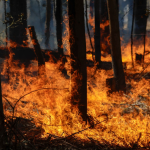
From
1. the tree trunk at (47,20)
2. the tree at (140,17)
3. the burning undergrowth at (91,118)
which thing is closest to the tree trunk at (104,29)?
the tree at (140,17)

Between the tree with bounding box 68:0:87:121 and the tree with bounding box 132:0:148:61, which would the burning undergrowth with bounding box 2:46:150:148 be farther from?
the tree with bounding box 132:0:148:61

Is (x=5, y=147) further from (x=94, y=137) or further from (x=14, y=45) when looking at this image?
(x=14, y=45)

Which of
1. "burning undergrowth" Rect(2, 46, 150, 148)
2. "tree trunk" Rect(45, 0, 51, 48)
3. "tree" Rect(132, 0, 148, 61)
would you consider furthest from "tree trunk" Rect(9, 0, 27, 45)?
"tree" Rect(132, 0, 148, 61)

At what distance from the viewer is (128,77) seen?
10680 mm

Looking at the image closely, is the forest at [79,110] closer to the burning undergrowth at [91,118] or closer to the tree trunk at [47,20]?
the burning undergrowth at [91,118]

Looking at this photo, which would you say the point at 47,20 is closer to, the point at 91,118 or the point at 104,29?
the point at 104,29

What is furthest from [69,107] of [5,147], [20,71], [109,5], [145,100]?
[20,71]

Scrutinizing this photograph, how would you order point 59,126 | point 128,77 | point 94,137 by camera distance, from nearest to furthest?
point 94,137
point 59,126
point 128,77

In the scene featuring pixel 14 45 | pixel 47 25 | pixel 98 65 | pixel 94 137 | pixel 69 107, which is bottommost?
pixel 94 137

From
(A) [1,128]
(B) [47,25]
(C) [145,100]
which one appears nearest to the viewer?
(A) [1,128]

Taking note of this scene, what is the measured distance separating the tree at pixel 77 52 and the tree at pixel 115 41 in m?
2.84

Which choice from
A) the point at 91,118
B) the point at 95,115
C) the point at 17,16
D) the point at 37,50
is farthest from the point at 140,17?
the point at 91,118

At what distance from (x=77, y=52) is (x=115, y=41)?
3121mm

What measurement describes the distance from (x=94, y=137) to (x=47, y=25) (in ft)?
57.0
